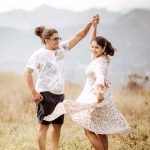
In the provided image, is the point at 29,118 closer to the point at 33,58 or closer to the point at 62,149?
the point at 62,149

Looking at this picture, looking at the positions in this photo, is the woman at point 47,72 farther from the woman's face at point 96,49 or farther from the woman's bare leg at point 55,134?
the woman's face at point 96,49

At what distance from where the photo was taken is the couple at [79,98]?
234 inches

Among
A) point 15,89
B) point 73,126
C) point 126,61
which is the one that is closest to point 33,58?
point 73,126

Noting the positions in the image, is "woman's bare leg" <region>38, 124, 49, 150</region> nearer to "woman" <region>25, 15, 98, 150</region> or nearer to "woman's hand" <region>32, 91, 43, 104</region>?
"woman" <region>25, 15, 98, 150</region>

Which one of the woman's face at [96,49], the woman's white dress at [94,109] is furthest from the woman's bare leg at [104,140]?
the woman's face at [96,49]

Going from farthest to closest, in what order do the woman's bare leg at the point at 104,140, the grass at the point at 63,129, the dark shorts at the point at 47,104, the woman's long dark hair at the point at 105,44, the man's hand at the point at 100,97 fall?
1. the grass at the point at 63,129
2. the woman's bare leg at the point at 104,140
3. the dark shorts at the point at 47,104
4. the woman's long dark hair at the point at 105,44
5. the man's hand at the point at 100,97

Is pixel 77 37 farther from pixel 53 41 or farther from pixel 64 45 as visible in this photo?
pixel 53 41

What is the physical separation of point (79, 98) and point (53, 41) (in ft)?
2.77

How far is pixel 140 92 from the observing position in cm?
1579

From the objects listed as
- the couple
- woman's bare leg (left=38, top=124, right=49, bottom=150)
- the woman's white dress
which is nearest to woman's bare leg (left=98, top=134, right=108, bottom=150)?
the couple

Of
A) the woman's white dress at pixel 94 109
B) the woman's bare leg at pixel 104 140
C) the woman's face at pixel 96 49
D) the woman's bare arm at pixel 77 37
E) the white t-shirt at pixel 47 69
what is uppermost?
the woman's bare arm at pixel 77 37

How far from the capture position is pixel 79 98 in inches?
241

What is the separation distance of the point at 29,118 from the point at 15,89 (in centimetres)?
458

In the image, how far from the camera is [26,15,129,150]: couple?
234 inches
